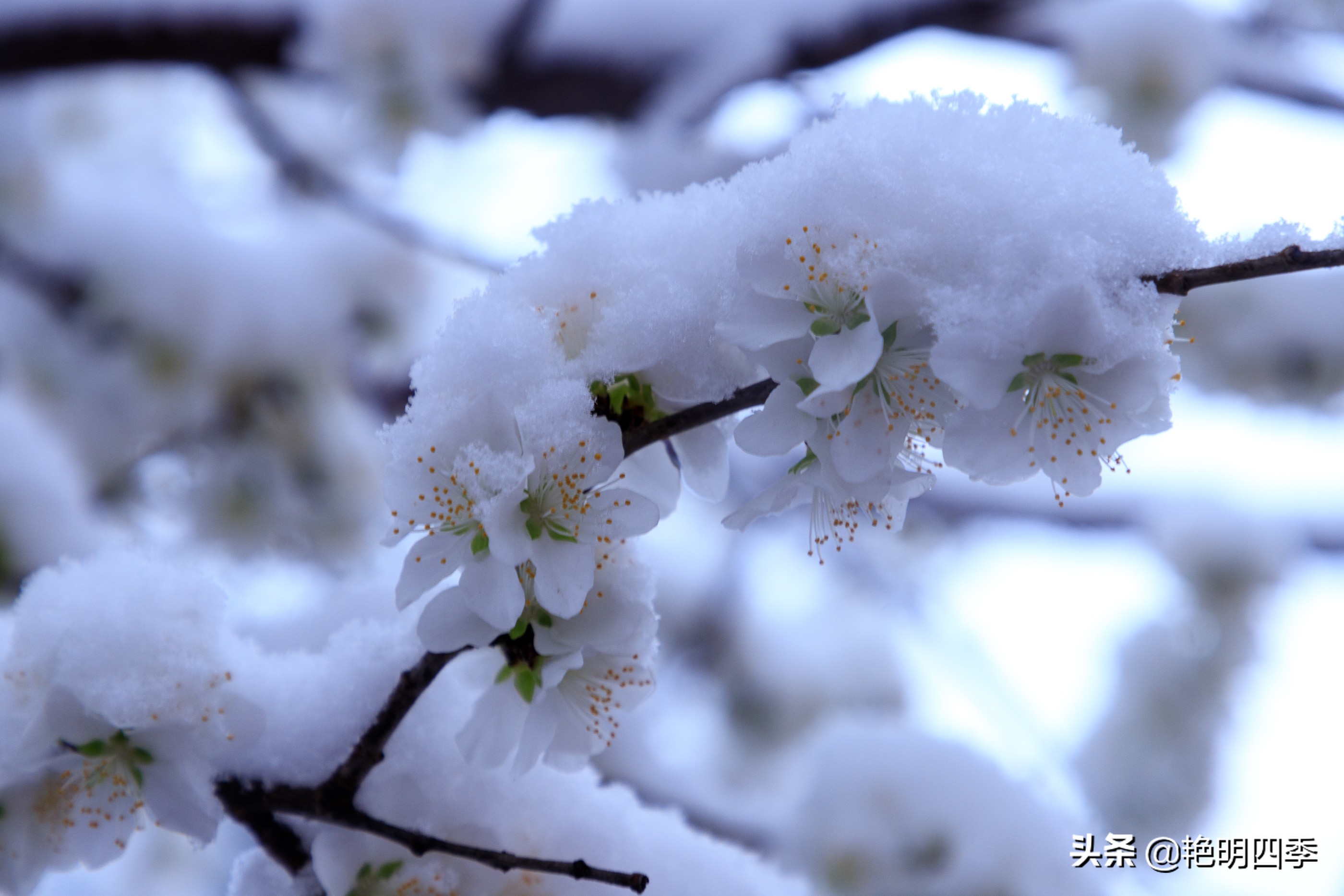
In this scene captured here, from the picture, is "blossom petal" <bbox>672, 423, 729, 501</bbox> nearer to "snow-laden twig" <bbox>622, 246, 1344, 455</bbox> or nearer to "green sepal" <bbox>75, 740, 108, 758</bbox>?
"snow-laden twig" <bbox>622, 246, 1344, 455</bbox>

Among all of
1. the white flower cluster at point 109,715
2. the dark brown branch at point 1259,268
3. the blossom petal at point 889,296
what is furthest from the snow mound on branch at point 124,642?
the dark brown branch at point 1259,268

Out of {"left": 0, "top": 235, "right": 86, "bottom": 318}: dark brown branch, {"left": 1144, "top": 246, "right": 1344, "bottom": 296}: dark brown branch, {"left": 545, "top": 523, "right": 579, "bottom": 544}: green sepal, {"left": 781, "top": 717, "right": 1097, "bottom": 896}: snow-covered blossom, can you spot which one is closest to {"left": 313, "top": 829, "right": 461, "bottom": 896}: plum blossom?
{"left": 545, "top": 523, "right": 579, "bottom": 544}: green sepal

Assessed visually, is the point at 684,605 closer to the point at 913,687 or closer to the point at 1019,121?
the point at 913,687

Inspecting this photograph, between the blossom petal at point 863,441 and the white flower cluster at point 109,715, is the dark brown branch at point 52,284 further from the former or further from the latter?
the blossom petal at point 863,441

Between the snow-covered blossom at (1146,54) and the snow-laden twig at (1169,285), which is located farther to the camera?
the snow-covered blossom at (1146,54)

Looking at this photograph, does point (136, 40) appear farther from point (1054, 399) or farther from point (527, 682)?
point (1054, 399)

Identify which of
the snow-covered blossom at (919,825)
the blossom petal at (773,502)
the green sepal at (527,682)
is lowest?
the green sepal at (527,682)
